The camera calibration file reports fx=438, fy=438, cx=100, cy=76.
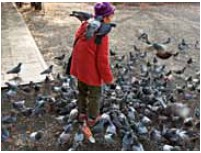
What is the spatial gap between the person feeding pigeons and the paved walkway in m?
1.44

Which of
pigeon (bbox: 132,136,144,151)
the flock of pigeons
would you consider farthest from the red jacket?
pigeon (bbox: 132,136,144,151)

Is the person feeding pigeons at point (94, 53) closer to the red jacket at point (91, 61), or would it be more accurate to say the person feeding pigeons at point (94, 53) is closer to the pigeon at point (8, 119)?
the red jacket at point (91, 61)

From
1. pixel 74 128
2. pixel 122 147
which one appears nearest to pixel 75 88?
pixel 74 128

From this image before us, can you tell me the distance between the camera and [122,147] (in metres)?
3.83

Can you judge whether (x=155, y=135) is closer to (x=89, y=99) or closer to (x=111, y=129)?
(x=111, y=129)

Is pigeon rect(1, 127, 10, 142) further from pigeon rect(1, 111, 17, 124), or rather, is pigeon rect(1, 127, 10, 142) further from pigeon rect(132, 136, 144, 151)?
pigeon rect(132, 136, 144, 151)

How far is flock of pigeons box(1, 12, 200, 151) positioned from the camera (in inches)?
151

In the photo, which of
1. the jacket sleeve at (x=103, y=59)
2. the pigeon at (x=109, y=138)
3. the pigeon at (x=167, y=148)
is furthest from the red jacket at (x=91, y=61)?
the pigeon at (x=167, y=148)

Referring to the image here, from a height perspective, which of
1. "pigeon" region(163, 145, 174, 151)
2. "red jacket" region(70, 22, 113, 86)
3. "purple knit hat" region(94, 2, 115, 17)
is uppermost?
"purple knit hat" region(94, 2, 115, 17)

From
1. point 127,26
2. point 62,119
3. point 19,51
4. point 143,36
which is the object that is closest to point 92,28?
A: point 62,119

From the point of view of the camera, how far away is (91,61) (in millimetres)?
3717

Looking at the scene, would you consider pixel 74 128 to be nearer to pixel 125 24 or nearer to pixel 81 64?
pixel 81 64

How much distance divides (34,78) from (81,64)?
5.31 feet

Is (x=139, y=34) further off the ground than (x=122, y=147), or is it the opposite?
(x=139, y=34)
